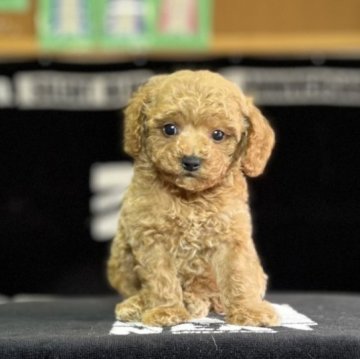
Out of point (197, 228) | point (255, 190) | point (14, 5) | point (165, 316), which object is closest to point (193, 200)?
point (197, 228)

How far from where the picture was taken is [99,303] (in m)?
1.32

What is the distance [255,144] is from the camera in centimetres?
102

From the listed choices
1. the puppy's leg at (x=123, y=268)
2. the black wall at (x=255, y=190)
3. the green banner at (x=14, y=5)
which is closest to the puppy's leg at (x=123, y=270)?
the puppy's leg at (x=123, y=268)

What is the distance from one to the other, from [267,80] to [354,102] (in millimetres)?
223

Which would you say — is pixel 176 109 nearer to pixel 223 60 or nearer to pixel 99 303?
pixel 99 303

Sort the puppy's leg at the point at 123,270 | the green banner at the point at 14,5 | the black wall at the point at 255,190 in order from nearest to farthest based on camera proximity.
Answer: the puppy's leg at the point at 123,270 < the black wall at the point at 255,190 < the green banner at the point at 14,5

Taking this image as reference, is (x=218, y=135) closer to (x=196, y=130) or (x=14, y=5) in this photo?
(x=196, y=130)

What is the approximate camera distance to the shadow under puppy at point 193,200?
0.96 meters

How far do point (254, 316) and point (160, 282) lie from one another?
134 mm

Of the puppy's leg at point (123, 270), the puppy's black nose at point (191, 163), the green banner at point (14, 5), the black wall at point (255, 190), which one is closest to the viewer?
the puppy's black nose at point (191, 163)

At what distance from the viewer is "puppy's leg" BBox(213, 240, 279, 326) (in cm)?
96

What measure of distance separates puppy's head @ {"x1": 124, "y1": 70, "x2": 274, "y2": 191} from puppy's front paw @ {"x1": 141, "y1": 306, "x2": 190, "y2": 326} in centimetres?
16

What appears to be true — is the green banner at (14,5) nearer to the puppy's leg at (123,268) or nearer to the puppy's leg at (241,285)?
the puppy's leg at (123,268)

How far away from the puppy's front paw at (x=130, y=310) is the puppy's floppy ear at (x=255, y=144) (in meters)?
0.23
